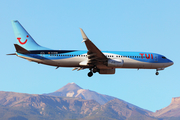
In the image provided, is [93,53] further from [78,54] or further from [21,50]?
[21,50]

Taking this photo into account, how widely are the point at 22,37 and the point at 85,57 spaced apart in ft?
41.1

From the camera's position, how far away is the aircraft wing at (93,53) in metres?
45.4

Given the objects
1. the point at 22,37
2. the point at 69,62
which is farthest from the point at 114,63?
the point at 22,37

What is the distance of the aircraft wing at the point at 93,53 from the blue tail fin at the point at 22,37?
9670mm

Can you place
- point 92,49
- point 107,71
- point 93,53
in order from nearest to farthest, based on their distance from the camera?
point 92,49 < point 93,53 < point 107,71

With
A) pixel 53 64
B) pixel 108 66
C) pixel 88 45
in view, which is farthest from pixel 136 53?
pixel 53 64

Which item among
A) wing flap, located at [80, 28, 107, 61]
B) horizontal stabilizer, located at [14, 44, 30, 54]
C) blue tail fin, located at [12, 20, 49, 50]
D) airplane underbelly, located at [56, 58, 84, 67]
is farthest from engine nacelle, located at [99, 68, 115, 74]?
horizontal stabilizer, located at [14, 44, 30, 54]

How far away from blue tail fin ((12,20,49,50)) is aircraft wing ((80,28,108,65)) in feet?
31.7

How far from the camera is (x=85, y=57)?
2023 inches

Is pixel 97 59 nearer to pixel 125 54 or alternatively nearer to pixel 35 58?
pixel 125 54

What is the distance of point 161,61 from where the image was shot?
55.7 meters

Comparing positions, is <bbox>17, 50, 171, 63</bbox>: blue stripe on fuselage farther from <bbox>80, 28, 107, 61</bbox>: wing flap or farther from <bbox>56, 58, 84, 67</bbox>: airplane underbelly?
<bbox>80, 28, 107, 61</bbox>: wing flap

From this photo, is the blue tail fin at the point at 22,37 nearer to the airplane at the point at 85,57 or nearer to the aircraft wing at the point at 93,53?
the airplane at the point at 85,57

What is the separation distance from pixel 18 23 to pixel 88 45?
15.7 m
